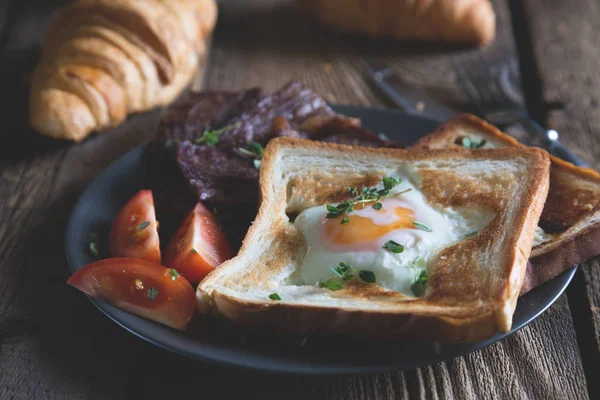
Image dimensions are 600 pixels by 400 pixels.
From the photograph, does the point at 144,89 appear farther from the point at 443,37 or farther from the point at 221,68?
the point at 443,37

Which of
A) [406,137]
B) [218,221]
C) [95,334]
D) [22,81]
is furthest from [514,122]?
[22,81]

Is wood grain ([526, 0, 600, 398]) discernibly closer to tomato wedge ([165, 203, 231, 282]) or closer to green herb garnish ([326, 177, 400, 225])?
green herb garnish ([326, 177, 400, 225])

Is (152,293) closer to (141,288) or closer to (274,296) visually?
(141,288)

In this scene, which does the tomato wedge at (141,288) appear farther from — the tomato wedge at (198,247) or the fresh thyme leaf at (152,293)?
the tomato wedge at (198,247)

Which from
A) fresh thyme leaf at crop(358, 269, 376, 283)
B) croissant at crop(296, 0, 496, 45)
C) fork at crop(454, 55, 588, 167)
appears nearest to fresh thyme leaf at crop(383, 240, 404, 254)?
fresh thyme leaf at crop(358, 269, 376, 283)

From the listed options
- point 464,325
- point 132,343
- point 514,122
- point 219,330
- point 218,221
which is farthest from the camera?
point 514,122

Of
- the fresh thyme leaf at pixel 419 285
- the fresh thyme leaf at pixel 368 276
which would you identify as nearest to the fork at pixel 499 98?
the fresh thyme leaf at pixel 419 285

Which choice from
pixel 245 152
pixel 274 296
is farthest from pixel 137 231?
pixel 274 296
